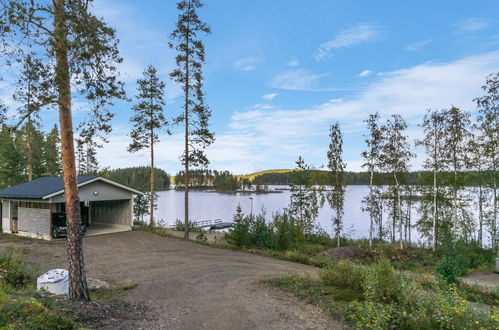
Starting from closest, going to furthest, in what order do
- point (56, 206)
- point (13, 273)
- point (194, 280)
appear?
point (13, 273)
point (194, 280)
point (56, 206)

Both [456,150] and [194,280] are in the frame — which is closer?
[194,280]

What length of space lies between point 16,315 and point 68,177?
2982 millimetres

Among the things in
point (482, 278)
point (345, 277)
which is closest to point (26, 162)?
point (345, 277)

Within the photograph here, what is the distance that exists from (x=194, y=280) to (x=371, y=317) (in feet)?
17.8

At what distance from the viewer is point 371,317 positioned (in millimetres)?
4820

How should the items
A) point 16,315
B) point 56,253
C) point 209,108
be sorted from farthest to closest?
point 209,108 → point 56,253 → point 16,315

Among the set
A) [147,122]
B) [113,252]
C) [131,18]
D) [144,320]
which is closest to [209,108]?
[147,122]

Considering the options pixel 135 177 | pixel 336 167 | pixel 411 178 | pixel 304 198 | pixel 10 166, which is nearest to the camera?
pixel 336 167

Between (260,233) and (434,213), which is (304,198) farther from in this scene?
(434,213)

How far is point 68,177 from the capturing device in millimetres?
6355

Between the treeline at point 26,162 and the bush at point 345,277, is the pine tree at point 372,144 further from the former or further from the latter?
the treeline at point 26,162

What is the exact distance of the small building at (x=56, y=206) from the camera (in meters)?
16.1

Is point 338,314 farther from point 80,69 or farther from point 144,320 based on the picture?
point 80,69

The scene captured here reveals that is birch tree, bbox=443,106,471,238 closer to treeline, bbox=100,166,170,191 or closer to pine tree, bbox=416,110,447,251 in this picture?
pine tree, bbox=416,110,447,251
